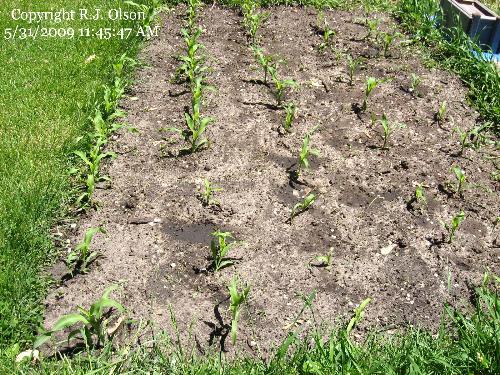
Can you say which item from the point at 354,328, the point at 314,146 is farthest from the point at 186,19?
the point at 354,328

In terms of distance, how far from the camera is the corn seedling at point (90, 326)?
2600mm

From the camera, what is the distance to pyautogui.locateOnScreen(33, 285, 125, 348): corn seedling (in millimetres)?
2600

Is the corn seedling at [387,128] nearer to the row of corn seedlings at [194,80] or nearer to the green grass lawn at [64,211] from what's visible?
the green grass lawn at [64,211]

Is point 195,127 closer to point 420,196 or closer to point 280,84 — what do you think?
point 280,84

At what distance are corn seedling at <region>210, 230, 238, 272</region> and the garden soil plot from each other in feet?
0.17

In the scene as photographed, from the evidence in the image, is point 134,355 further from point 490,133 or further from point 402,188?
point 490,133

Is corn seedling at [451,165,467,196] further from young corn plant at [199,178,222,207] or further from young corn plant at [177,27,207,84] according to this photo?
young corn plant at [177,27,207,84]

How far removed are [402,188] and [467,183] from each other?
1.56ft

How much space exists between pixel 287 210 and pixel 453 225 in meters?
1.03

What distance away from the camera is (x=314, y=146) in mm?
4297

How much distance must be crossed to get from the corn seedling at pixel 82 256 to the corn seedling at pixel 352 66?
9.24ft
